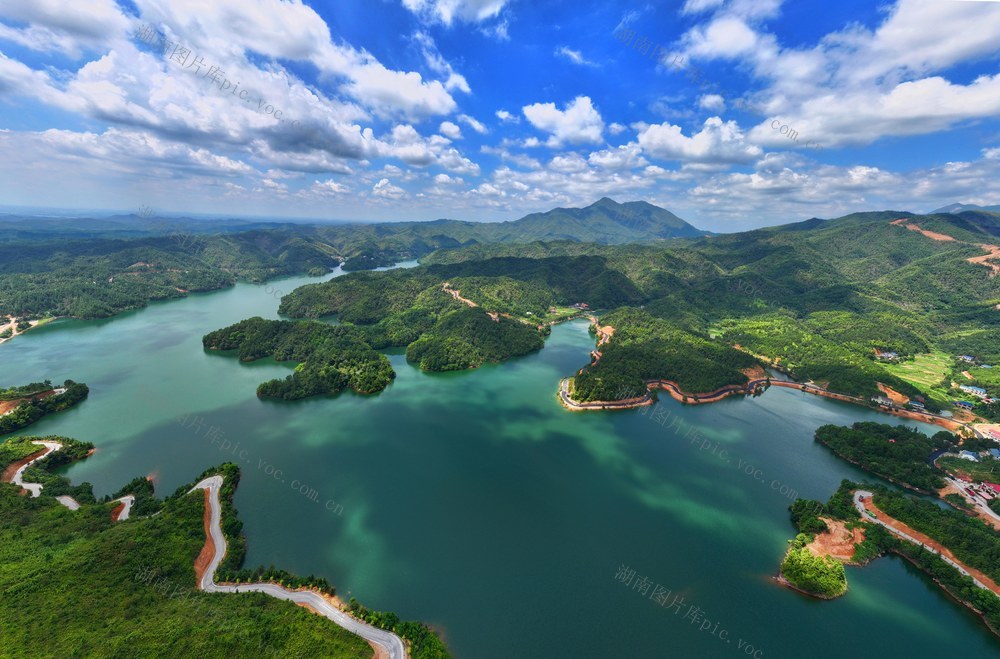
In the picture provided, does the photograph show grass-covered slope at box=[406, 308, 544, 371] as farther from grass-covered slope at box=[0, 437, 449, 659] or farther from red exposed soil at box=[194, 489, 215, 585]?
grass-covered slope at box=[0, 437, 449, 659]

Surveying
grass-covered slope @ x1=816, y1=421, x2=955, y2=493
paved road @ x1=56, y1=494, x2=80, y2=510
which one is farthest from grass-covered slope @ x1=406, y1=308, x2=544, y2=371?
grass-covered slope @ x1=816, y1=421, x2=955, y2=493

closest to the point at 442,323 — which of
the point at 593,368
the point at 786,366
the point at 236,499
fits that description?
the point at 593,368

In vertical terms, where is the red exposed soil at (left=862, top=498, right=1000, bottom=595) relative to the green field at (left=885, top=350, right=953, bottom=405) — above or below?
below

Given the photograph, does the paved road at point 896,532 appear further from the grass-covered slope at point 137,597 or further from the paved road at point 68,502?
the paved road at point 68,502

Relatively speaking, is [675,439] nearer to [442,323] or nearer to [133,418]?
[442,323]

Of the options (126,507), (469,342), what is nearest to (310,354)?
(469,342)

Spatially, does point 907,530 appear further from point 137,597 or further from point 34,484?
point 34,484
